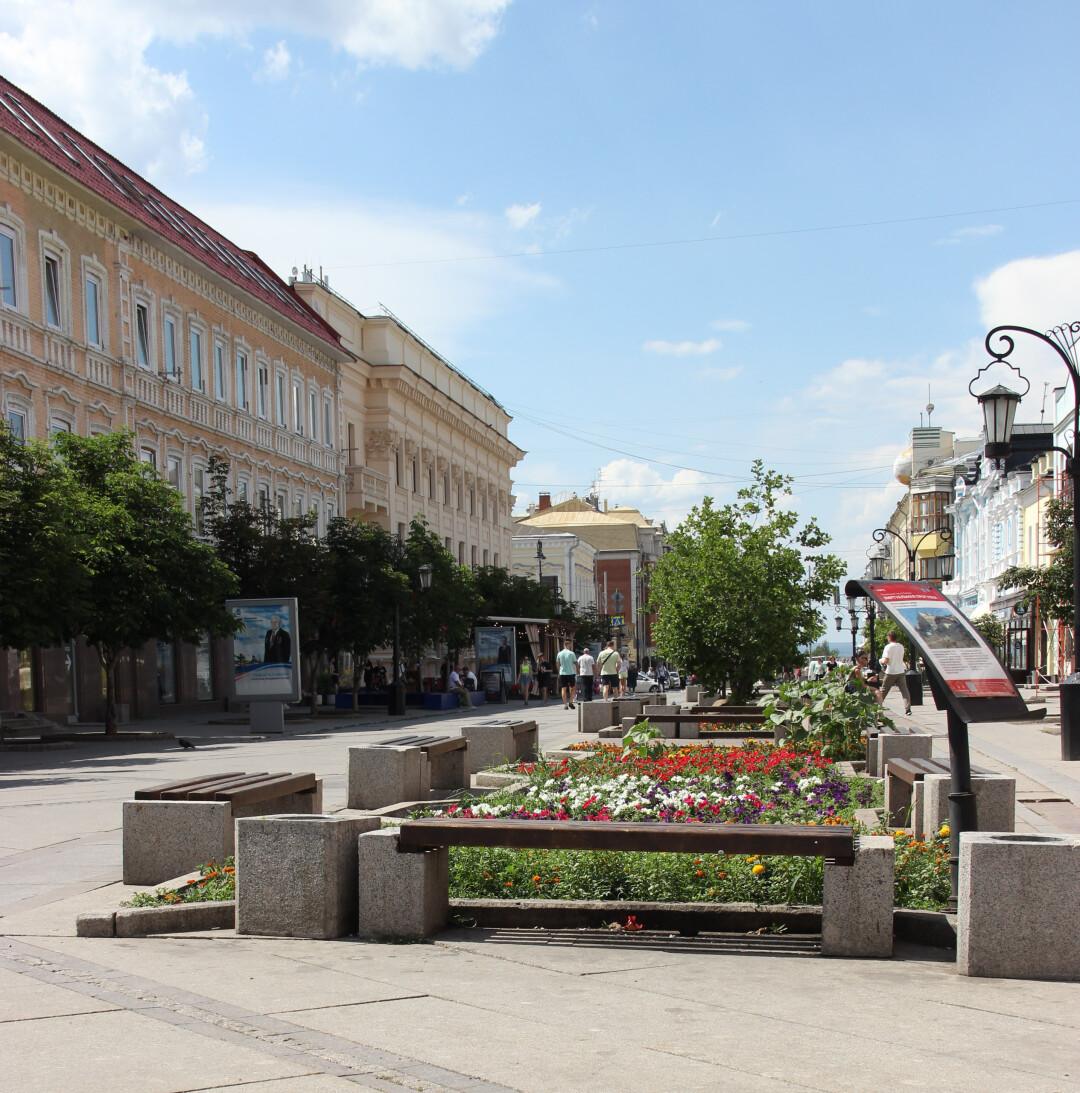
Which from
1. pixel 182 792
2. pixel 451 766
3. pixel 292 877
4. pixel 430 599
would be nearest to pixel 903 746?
pixel 451 766

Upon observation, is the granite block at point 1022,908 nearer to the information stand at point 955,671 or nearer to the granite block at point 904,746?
the information stand at point 955,671

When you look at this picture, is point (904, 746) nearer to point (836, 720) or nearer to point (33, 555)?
point (836, 720)

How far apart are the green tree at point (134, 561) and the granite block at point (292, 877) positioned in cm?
1749

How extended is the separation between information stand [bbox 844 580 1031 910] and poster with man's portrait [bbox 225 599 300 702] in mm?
22216

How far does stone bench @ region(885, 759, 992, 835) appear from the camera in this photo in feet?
30.2

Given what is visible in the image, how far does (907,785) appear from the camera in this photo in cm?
1026

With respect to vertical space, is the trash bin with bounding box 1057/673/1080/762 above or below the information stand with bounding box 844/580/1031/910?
below

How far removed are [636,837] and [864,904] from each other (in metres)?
1.10

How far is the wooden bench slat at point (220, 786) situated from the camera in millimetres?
8469

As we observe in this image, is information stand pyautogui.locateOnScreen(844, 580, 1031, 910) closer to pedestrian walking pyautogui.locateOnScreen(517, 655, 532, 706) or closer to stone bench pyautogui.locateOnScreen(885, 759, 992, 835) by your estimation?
stone bench pyautogui.locateOnScreen(885, 759, 992, 835)

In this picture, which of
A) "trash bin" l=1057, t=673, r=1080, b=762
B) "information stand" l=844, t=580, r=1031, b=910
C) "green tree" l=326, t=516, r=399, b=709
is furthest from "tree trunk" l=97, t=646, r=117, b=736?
"information stand" l=844, t=580, r=1031, b=910

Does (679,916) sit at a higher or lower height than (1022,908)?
lower

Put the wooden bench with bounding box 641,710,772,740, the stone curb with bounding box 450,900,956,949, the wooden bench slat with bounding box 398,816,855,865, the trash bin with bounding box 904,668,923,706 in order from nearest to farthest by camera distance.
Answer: the wooden bench slat with bounding box 398,816,855,865 → the stone curb with bounding box 450,900,956,949 → the wooden bench with bounding box 641,710,772,740 → the trash bin with bounding box 904,668,923,706

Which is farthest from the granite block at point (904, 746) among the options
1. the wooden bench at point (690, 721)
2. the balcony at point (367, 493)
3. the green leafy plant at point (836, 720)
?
the balcony at point (367, 493)
